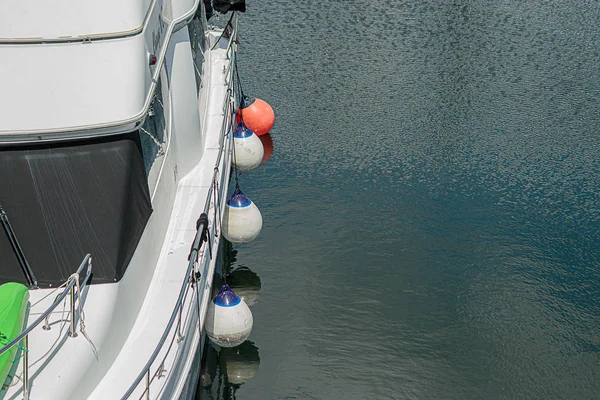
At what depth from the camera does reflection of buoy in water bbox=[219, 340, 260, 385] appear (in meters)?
11.1

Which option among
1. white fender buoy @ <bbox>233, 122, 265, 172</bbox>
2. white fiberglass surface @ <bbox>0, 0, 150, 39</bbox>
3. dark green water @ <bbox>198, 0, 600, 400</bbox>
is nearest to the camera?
white fiberglass surface @ <bbox>0, 0, 150, 39</bbox>

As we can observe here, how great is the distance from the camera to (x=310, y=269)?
44.2 ft

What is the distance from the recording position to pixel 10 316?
6.40 meters

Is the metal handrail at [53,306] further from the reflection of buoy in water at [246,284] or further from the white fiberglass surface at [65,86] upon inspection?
the reflection of buoy in water at [246,284]

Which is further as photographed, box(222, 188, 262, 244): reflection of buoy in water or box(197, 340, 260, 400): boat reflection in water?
box(222, 188, 262, 244): reflection of buoy in water

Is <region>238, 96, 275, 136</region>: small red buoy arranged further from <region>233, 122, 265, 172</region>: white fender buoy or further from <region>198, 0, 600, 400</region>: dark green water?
<region>233, 122, 265, 172</region>: white fender buoy

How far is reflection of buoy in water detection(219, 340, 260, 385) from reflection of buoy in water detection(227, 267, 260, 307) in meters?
1.23

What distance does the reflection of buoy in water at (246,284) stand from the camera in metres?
12.8

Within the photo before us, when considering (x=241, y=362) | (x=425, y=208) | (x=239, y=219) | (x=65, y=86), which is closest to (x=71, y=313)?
(x=65, y=86)

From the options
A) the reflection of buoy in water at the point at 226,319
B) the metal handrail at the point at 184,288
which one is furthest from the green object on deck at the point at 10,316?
the reflection of buoy in water at the point at 226,319

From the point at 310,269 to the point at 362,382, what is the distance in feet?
9.60

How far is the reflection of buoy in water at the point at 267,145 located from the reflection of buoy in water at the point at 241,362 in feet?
21.3

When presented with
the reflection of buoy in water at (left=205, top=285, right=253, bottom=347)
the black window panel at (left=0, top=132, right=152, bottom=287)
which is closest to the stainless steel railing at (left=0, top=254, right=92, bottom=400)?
the black window panel at (left=0, top=132, right=152, bottom=287)

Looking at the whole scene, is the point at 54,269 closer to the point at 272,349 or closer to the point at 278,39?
the point at 272,349
